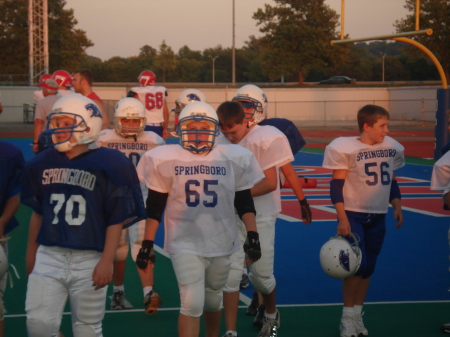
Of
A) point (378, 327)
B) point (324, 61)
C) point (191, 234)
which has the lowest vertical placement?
point (378, 327)

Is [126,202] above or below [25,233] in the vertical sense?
above

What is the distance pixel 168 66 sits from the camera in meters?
80.2

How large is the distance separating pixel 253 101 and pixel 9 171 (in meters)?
2.15

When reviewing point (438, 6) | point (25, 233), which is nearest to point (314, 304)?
point (25, 233)

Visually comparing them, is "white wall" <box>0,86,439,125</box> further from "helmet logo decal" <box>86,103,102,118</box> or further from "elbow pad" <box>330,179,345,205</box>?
"helmet logo decal" <box>86,103,102,118</box>

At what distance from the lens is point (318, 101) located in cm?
4534

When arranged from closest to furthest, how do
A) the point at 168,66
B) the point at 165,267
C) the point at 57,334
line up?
the point at 57,334 < the point at 165,267 < the point at 168,66

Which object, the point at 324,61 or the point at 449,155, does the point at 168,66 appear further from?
the point at 449,155

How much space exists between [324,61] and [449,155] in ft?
176

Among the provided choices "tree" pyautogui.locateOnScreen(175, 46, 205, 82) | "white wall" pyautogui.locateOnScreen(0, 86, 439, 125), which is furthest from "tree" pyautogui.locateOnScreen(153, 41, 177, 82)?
"white wall" pyautogui.locateOnScreen(0, 86, 439, 125)

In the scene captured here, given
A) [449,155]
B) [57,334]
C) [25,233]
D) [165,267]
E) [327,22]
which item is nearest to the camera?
[57,334]

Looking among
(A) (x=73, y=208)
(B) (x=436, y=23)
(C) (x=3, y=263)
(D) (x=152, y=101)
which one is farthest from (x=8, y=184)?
(B) (x=436, y=23)

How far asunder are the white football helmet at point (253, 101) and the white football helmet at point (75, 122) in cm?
189

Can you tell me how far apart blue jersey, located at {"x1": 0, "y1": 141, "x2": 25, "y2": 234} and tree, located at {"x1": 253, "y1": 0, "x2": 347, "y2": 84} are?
172 feet
